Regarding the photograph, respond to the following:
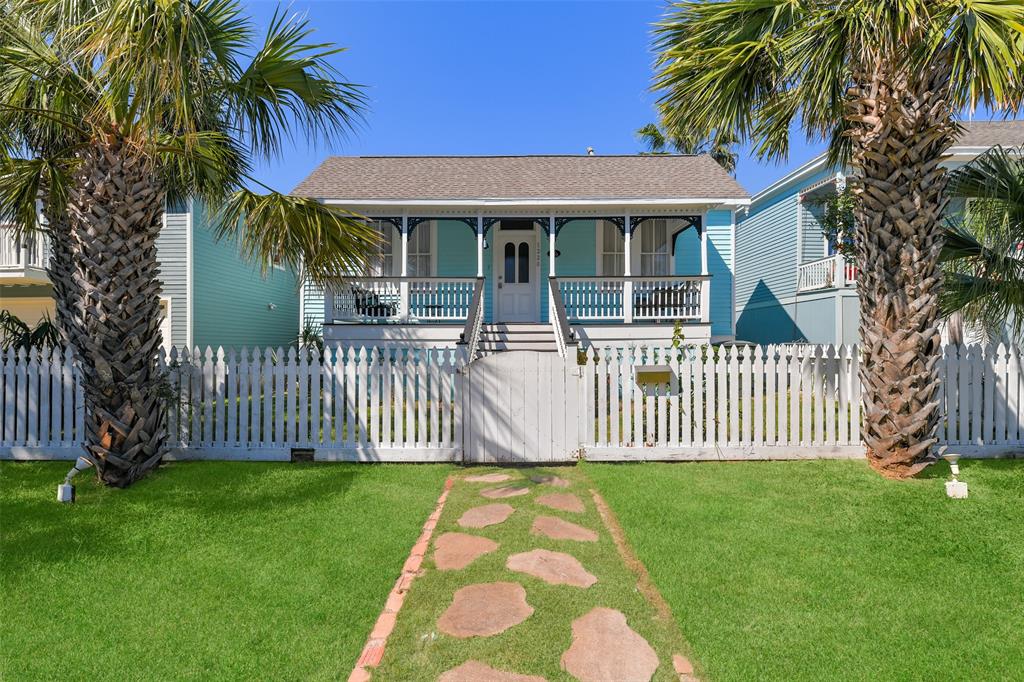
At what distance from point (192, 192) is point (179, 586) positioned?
23.5 ft

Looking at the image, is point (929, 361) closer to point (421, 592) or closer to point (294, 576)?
point (421, 592)

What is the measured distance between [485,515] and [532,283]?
1020 cm

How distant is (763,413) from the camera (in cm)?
687

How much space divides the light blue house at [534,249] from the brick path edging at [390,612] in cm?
625

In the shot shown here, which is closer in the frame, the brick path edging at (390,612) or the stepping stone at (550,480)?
the brick path edging at (390,612)

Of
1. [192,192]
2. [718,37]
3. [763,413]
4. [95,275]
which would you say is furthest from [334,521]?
[718,37]

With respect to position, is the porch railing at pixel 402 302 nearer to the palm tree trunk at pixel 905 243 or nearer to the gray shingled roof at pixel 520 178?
the gray shingled roof at pixel 520 178

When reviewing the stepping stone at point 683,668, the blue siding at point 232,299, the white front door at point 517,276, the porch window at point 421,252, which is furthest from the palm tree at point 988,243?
the blue siding at point 232,299

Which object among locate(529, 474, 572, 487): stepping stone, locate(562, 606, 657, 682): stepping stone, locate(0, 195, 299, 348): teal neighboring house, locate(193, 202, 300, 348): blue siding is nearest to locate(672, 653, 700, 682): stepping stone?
locate(562, 606, 657, 682): stepping stone

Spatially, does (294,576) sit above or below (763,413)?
below

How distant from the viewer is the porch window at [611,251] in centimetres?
1467

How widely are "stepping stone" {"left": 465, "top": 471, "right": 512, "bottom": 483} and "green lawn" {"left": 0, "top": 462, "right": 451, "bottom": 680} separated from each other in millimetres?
506

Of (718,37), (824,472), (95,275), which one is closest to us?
(95,275)

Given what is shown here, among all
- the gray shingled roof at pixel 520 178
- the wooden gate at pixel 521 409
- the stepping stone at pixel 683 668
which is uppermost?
the gray shingled roof at pixel 520 178
